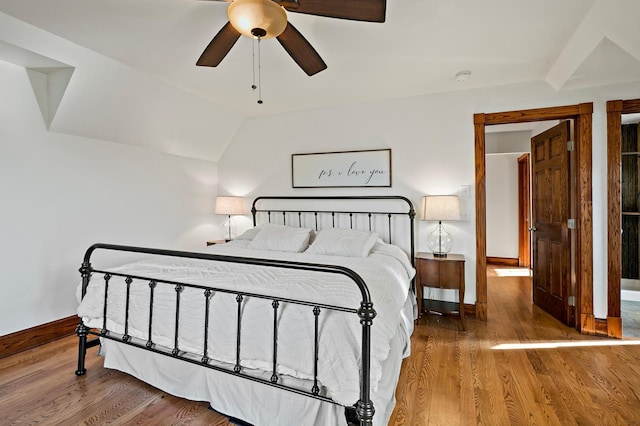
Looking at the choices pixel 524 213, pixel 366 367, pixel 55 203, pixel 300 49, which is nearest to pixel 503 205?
pixel 524 213

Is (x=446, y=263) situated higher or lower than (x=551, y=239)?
lower

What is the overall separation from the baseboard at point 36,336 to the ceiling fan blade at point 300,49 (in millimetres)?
3100

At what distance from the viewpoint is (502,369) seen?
7.79 feet

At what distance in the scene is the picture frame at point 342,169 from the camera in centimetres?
379

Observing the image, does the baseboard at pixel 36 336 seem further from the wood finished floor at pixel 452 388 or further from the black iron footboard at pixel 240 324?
the black iron footboard at pixel 240 324

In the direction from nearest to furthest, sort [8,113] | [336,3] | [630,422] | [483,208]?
1. [336,3]
2. [630,422]
3. [8,113]
4. [483,208]

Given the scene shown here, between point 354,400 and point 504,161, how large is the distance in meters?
6.31

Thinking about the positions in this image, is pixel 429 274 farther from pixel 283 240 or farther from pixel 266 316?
pixel 266 316

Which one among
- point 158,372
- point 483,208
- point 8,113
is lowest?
point 158,372

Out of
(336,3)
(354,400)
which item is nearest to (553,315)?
(354,400)

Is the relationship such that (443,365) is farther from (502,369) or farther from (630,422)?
(630,422)

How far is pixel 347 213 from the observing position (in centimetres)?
394

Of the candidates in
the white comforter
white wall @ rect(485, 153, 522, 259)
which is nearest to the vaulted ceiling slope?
the white comforter

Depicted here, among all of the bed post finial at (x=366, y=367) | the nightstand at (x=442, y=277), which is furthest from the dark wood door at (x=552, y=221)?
the bed post finial at (x=366, y=367)
